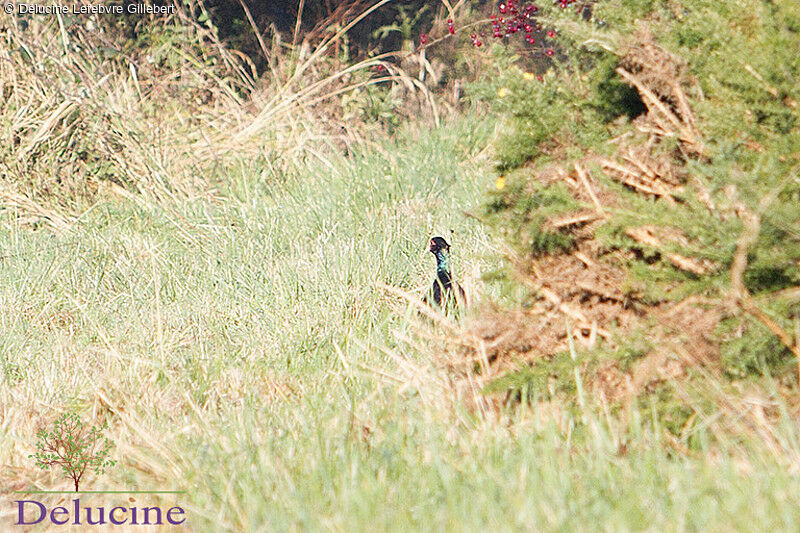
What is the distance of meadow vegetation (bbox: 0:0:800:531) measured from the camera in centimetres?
209

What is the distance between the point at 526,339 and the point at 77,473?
136cm

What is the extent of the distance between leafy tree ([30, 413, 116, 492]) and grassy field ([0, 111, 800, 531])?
0.04m

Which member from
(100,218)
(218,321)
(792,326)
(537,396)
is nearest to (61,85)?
(100,218)

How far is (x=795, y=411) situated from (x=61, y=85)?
16.9 feet

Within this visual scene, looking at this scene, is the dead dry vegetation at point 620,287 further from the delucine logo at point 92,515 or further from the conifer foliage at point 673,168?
the delucine logo at point 92,515

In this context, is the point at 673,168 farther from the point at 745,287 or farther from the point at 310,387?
the point at 310,387

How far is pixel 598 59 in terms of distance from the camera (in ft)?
9.45

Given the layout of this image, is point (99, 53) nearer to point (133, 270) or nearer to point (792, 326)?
point (133, 270)

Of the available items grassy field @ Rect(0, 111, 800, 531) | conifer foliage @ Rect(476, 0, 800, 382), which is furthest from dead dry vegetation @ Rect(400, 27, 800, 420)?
grassy field @ Rect(0, 111, 800, 531)

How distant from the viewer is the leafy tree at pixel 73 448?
2.80 meters

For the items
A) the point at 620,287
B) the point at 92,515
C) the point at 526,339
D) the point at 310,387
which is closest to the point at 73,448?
the point at 92,515

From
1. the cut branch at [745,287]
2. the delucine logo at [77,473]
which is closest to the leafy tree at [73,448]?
the delucine logo at [77,473]

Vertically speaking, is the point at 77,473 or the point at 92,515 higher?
the point at 77,473

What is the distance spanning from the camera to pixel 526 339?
2641 mm
